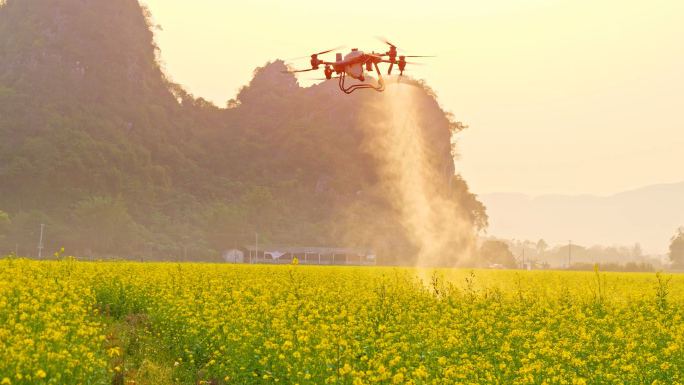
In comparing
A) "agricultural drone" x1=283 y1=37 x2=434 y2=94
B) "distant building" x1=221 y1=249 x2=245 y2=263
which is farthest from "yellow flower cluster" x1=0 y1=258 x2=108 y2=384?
"distant building" x1=221 y1=249 x2=245 y2=263

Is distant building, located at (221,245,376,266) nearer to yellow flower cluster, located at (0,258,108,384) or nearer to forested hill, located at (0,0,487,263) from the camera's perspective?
forested hill, located at (0,0,487,263)

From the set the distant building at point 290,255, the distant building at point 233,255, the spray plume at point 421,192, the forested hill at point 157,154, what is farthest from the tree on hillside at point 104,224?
the spray plume at point 421,192

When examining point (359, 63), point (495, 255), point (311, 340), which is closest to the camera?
point (311, 340)

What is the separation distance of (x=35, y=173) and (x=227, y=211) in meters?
39.1

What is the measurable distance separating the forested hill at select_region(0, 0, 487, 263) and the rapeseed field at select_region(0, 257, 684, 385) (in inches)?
3574

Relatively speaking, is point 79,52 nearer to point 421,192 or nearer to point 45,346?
point 421,192

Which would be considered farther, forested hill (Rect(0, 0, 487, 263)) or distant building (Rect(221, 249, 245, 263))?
forested hill (Rect(0, 0, 487, 263))

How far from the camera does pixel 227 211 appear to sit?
413ft

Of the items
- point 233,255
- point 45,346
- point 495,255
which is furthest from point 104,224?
point 45,346

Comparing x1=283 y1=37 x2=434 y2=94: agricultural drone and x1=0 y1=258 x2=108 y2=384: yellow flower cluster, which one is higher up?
x1=283 y1=37 x2=434 y2=94: agricultural drone

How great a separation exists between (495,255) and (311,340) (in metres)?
153

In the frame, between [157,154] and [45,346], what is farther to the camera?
[157,154]

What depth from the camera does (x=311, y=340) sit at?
12.1m

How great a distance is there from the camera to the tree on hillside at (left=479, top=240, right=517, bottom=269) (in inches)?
6206
